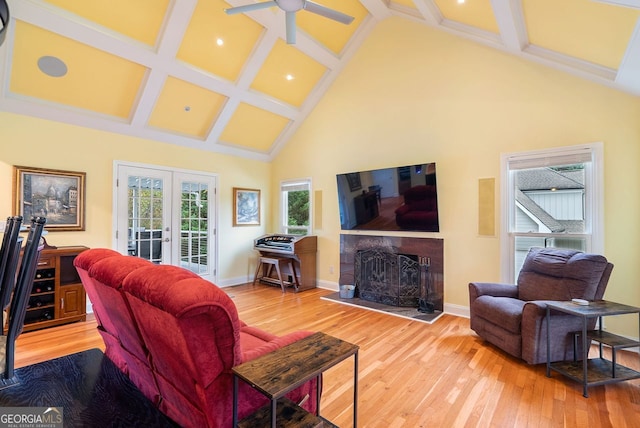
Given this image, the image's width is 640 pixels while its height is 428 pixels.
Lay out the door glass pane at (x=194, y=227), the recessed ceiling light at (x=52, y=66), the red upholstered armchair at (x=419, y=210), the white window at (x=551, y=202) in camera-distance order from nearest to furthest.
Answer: the white window at (x=551, y=202)
the recessed ceiling light at (x=52, y=66)
the red upholstered armchair at (x=419, y=210)
the door glass pane at (x=194, y=227)

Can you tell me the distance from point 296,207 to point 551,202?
4.12 metres

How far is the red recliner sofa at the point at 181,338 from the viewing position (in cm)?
111

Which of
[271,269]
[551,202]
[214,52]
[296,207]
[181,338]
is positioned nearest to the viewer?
[181,338]

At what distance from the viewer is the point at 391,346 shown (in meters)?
3.05

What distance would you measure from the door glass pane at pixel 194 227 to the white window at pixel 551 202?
4.69 m

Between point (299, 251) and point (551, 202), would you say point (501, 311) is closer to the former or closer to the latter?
point (551, 202)

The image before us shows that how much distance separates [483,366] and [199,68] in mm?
4953

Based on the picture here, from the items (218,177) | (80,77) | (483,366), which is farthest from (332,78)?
(483,366)

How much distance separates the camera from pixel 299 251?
17.1 feet

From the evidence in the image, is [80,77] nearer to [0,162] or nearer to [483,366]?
[0,162]

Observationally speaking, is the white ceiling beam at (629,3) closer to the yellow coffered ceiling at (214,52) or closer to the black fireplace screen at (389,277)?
the yellow coffered ceiling at (214,52)

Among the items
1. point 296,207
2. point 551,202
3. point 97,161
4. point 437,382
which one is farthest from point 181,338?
point 296,207

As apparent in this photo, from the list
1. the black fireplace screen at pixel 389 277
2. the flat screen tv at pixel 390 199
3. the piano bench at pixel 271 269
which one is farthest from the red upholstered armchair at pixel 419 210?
the piano bench at pixel 271 269

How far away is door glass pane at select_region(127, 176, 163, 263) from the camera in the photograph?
4.51 metres
